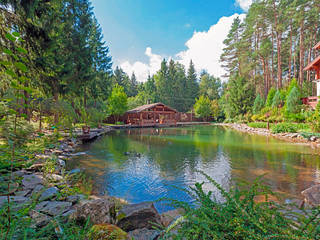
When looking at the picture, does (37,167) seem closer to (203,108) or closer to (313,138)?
(313,138)

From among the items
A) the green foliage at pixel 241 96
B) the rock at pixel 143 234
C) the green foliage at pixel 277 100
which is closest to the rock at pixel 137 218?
the rock at pixel 143 234

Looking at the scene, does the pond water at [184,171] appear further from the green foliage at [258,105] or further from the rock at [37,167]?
the green foliage at [258,105]

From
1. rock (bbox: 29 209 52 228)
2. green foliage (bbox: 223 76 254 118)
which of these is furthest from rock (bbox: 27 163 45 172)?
green foliage (bbox: 223 76 254 118)

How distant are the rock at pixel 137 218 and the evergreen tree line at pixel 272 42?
18.6 metres

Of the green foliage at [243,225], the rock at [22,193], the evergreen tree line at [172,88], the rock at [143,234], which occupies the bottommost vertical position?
the rock at [143,234]

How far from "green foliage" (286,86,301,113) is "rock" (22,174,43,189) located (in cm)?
1794

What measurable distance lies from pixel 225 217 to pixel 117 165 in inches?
213

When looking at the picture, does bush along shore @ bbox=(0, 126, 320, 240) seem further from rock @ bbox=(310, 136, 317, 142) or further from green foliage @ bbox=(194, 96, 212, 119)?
green foliage @ bbox=(194, 96, 212, 119)

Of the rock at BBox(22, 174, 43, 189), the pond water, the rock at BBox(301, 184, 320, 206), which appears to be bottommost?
the pond water

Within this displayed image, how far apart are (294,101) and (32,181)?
60.4 ft

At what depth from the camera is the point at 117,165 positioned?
620 cm

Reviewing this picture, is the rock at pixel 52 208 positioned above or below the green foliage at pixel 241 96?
below

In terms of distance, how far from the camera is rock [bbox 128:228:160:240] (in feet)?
6.63

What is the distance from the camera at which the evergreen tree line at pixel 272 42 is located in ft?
61.8
